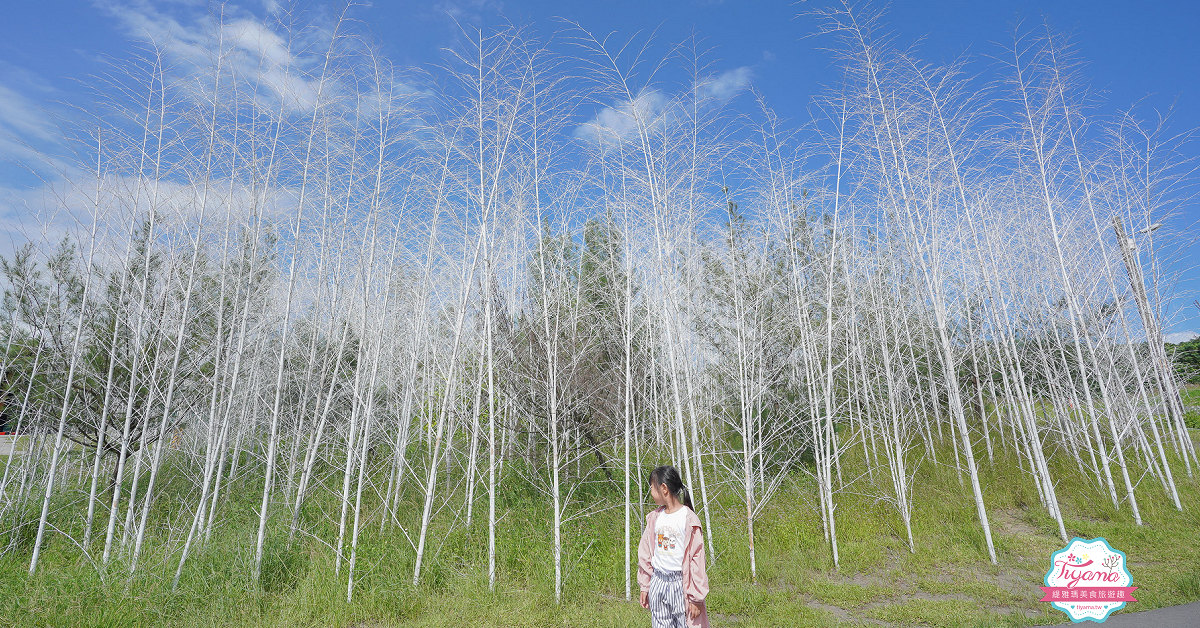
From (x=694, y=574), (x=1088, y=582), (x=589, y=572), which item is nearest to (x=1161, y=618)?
(x=1088, y=582)

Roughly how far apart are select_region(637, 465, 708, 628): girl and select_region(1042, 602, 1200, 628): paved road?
11.0 feet

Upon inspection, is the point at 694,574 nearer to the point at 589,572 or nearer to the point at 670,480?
the point at 670,480

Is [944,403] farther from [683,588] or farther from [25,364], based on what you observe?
[25,364]

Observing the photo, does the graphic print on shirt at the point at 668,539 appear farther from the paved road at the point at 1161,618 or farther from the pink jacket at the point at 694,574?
the paved road at the point at 1161,618

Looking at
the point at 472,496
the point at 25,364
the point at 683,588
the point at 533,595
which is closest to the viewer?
the point at 683,588

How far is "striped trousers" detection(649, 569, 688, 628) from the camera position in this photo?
2.99m

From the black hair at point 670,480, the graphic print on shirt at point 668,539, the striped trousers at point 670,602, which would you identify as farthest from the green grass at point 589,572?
the black hair at point 670,480

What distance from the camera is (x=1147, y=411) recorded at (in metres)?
6.88

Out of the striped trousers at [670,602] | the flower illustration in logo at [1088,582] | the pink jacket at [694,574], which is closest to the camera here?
the pink jacket at [694,574]

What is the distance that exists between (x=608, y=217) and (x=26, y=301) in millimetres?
7909

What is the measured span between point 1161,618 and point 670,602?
397cm

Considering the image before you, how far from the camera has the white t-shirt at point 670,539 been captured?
3.00 m

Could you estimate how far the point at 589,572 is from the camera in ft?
15.9

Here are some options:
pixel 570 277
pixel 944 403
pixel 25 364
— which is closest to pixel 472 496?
pixel 570 277
